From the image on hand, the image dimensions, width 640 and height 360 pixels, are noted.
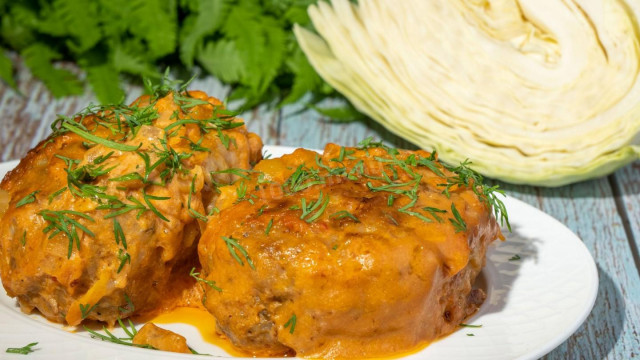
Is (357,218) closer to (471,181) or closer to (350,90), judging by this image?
(471,181)

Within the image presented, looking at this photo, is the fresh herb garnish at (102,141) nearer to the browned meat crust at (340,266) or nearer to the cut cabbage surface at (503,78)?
the browned meat crust at (340,266)

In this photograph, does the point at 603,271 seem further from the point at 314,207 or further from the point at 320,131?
the point at 320,131

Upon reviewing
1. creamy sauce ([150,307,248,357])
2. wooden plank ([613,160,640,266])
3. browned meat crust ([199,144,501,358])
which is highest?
browned meat crust ([199,144,501,358])

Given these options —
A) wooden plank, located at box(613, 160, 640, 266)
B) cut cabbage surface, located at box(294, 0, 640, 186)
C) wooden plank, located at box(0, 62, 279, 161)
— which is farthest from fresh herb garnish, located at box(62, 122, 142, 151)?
wooden plank, located at box(613, 160, 640, 266)

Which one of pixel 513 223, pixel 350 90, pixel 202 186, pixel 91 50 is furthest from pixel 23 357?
pixel 91 50

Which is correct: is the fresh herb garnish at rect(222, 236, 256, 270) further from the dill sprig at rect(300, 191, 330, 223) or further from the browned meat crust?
the dill sprig at rect(300, 191, 330, 223)
